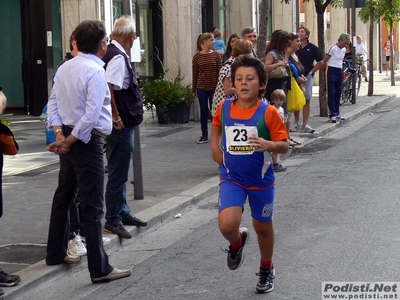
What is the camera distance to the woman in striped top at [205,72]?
602 inches

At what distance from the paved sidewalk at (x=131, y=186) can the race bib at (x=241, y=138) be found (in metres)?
1.91

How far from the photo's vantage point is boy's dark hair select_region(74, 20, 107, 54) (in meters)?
6.89

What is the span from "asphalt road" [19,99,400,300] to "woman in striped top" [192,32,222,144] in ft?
12.2

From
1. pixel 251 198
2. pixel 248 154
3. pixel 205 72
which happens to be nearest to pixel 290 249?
pixel 251 198

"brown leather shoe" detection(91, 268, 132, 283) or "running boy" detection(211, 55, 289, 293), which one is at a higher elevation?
"running boy" detection(211, 55, 289, 293)

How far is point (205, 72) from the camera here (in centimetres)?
1534

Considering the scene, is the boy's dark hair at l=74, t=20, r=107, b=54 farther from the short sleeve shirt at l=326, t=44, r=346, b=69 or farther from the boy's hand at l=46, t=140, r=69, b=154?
the short sleeve shirt at l=326, t=44, r=346, b=69

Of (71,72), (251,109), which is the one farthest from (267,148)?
(71,72)

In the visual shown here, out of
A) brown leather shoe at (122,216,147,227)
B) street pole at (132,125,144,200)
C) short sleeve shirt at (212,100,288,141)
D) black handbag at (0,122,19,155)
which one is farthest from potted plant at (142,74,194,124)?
short sleeve shirt at (212,100,288,141)

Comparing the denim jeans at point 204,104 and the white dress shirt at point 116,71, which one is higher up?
the white dress shirt at point 116,71

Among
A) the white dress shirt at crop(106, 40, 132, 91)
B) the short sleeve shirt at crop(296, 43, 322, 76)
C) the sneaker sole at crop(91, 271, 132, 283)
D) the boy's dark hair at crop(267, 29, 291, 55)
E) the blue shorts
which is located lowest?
the sneaker sole at crop(91, 271, 132, 283)

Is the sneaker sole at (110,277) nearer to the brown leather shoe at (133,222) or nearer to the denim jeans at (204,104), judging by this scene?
the brown leather shoe at (133,222)

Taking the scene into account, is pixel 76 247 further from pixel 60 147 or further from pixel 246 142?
pixel 246 142

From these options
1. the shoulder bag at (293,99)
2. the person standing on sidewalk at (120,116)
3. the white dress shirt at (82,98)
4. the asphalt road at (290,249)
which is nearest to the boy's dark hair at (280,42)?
the shoulder bag at (293,99)
